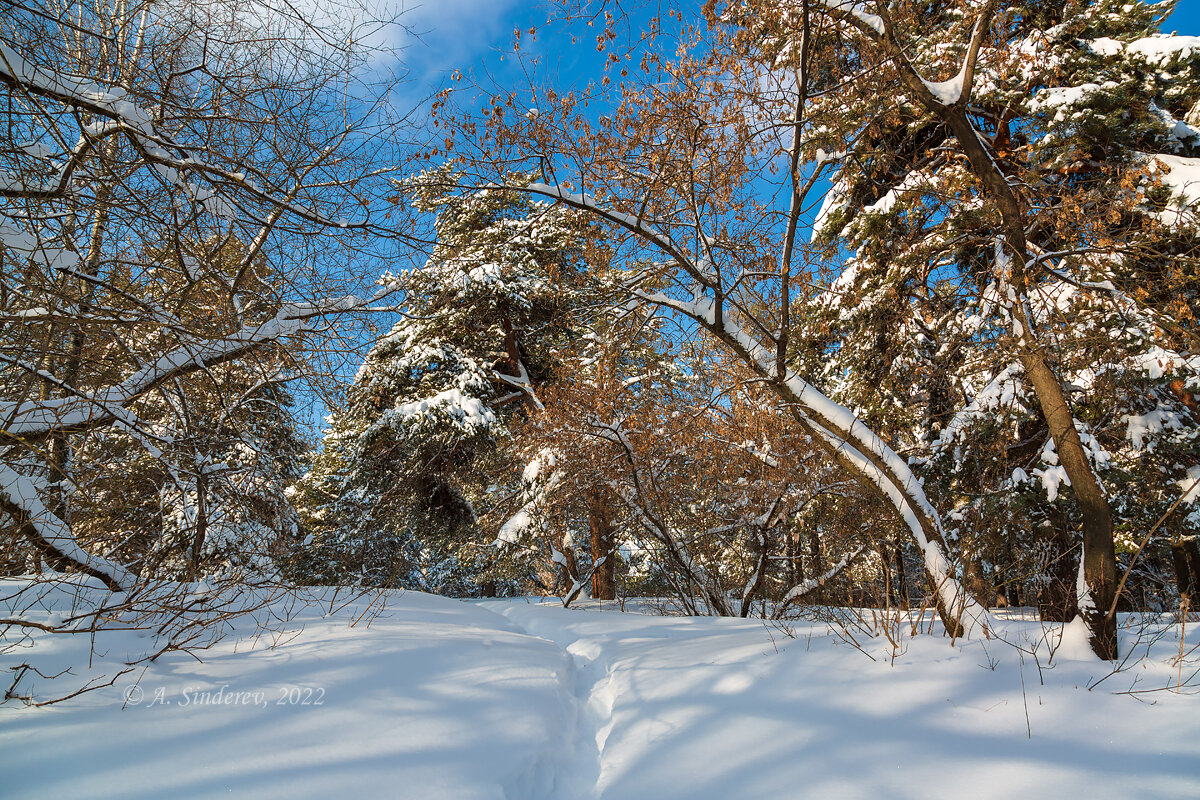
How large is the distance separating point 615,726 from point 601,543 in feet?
29.4

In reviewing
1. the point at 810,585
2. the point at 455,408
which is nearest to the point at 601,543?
the point at 455,408

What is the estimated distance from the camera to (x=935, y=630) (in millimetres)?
4672

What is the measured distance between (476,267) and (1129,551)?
13.7 meters

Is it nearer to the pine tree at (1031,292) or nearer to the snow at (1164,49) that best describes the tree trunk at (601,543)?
the pine tree at (1031,292)

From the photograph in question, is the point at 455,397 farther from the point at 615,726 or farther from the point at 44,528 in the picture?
the point at 615,726

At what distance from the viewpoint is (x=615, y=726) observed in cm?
316

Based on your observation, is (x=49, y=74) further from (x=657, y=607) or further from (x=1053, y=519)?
(x=1053, y=519)

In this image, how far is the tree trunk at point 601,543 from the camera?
34.5 ft

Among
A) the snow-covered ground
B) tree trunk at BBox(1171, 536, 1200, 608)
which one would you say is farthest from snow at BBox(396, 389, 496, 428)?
tree trunk at BBox(1171, 536, 1200, 608)

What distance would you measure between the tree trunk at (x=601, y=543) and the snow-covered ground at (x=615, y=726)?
6513 millimetres

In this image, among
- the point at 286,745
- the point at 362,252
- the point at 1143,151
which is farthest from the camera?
the point at 1143,151


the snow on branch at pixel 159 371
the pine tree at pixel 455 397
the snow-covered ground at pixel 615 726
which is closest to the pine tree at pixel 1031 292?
the snow-covered ground at pixel 615 726

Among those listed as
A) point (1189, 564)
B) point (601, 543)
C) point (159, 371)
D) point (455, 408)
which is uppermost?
point (455, 408)

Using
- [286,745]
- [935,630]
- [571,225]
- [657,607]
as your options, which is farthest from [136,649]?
[657,607]
